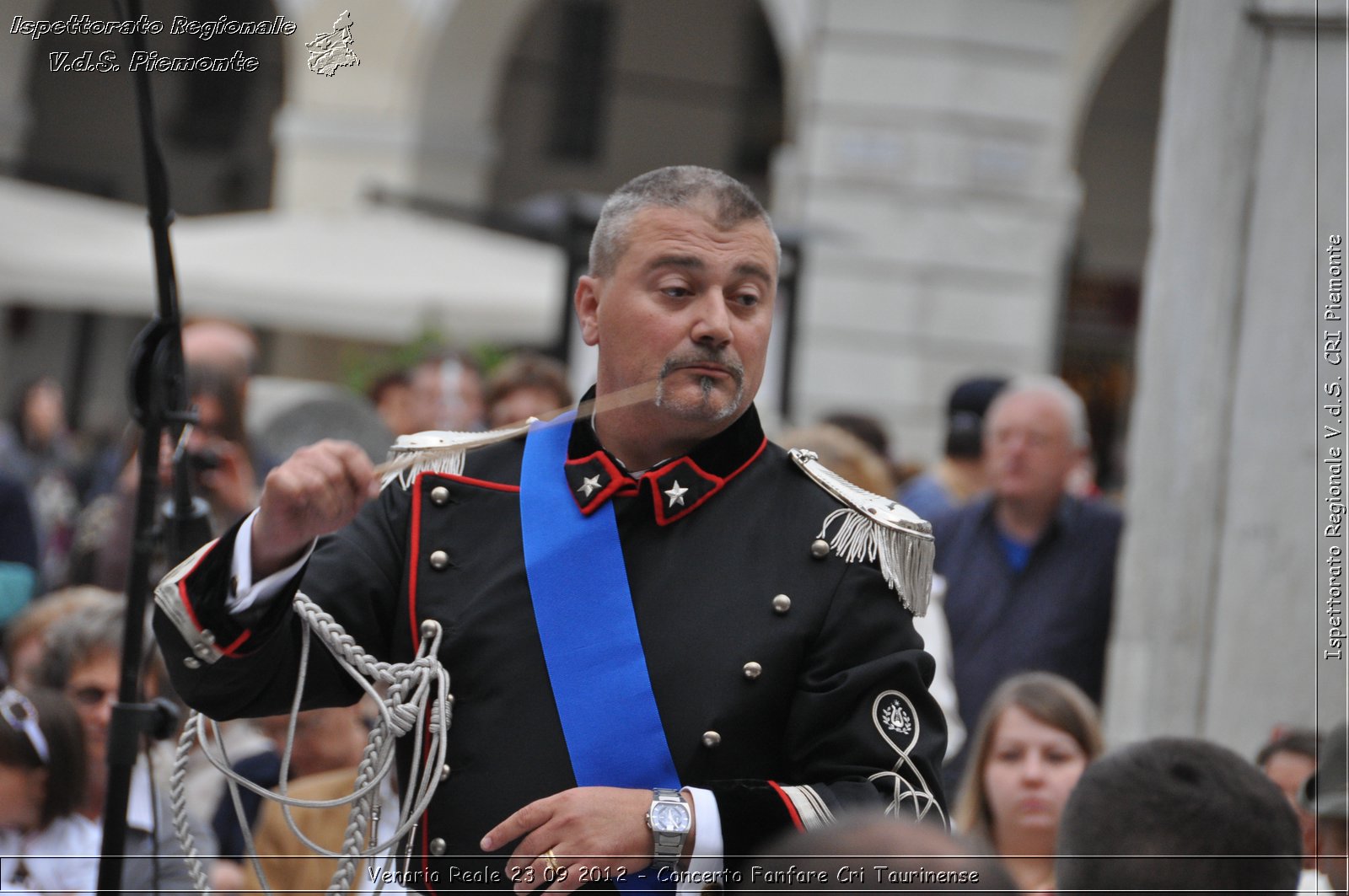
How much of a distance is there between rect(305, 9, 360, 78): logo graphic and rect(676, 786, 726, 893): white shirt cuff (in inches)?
67.7

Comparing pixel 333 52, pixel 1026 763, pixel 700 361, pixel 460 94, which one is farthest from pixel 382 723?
pixel 460 94

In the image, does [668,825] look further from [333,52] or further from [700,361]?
[333,52]

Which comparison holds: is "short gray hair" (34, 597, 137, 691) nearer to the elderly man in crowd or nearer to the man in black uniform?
the man in black uniform

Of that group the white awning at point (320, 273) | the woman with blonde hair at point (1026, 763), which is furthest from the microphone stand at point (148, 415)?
the white awning at point (320, 273)

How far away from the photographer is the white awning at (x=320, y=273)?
1100cm

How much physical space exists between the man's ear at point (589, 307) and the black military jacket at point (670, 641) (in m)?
0.19

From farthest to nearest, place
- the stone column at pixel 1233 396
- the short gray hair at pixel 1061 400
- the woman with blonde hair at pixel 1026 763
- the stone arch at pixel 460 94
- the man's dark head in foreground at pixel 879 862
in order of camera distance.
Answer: the stone arch at pixel 460 94 → the short gray hair at pixel 1061 400 → the stone column at pixel 1233 396 → the woman with blonde hair at pixel 1026 763 → the man's dark head in foreground at pixel 879 862

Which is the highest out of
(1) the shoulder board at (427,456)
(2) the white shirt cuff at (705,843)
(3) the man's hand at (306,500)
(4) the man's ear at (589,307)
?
(4) the man's ear at (589,307)

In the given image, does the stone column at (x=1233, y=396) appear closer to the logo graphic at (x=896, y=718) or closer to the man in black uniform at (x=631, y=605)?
the man in black uniform at (x=631, y=605)

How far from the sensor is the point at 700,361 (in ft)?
8.52

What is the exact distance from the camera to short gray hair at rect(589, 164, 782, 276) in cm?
265

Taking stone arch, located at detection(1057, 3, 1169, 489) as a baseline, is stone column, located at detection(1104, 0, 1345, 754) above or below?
below

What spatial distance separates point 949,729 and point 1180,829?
5.87ft

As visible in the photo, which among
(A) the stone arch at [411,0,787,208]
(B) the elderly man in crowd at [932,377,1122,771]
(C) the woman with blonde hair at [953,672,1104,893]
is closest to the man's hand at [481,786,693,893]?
(C) the woman with blonde hair at [953,672,1104,893]
